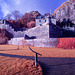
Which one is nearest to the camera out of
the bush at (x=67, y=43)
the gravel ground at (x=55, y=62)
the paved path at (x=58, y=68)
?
the paved path at (x=58, y=68)

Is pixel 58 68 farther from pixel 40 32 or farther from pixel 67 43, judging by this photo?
pixel 40 32

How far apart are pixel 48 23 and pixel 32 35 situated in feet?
24.2

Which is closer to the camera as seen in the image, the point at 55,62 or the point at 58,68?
the point at 58,68

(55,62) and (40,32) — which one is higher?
(40,32)

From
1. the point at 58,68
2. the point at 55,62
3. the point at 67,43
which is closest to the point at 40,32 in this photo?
the point at 67,43

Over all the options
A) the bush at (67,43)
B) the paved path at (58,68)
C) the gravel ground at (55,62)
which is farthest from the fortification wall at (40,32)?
the paved path at (58,68)

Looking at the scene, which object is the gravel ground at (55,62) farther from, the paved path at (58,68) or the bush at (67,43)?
the bush at (67,43)

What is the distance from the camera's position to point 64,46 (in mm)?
14672

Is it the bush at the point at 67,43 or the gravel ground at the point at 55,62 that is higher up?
the bush at the point at 67,43

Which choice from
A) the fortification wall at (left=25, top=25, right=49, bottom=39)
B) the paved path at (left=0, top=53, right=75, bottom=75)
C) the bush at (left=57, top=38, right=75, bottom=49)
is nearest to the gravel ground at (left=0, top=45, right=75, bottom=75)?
the paved path at (left=0, top=53, right=75, bottom=75)

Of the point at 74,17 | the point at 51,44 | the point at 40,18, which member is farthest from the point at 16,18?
the point at 51,44

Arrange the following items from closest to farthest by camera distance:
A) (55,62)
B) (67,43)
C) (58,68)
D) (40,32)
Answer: (58,68) < (55,62) < (67,43) < (40,32)

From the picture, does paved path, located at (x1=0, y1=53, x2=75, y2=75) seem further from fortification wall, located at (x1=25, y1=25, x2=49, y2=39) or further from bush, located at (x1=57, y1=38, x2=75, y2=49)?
fortification wall, located at (x1=25, y1=25, x2=49, y2=39)

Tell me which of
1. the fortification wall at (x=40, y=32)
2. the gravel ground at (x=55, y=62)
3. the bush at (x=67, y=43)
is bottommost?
the gravel ground at (x=55, y=62)
